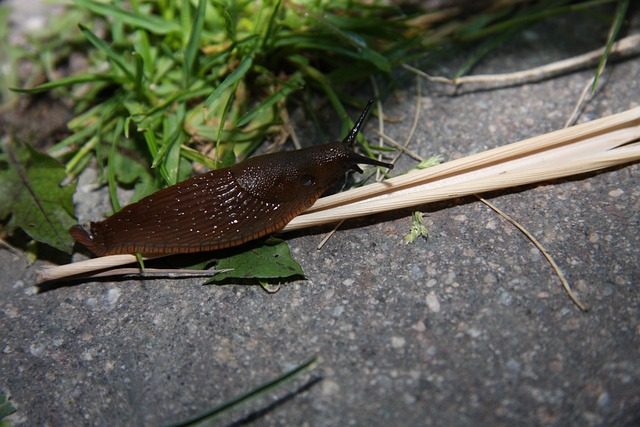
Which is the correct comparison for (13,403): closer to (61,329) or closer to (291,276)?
(61,329)

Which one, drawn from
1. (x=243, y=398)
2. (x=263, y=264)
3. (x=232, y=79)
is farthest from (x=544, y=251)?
(x=232, y=79)

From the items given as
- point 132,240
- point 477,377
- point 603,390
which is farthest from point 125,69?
point 603,390

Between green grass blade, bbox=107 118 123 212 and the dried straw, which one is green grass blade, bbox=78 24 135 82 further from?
the dried straw

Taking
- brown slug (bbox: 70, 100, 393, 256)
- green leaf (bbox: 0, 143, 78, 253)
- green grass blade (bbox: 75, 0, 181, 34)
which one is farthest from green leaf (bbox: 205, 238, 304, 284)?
green grass blade (bbox: 75, 0, 181, 34)

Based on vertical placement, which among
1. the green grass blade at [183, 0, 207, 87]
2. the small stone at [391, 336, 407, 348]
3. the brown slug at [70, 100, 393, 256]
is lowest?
the small stone at [391, 336, 407, 348]

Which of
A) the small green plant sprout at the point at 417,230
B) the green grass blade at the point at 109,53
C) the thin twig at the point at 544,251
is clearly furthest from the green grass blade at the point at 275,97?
the thin twig at the point at 544,251

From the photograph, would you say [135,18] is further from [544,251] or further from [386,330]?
[544,251]
